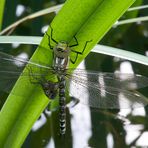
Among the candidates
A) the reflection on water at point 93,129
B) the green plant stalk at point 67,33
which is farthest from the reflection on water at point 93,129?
the green plant stalk at point 67,33

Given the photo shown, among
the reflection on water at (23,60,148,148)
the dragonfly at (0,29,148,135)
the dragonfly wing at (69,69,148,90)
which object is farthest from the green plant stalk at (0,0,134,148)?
the reflection on water at (23,60,148,148)

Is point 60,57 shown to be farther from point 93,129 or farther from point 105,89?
point 93,129

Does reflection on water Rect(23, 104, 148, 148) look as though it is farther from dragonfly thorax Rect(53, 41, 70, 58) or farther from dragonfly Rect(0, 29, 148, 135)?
dragonfly thorax Rect(53, 41, 70, 58)

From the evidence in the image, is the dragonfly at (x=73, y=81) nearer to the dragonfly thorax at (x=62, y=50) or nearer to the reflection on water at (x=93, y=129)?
the dragonfly thorax at (x=62, y=50)

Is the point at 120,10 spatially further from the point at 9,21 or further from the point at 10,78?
the point at 9,21

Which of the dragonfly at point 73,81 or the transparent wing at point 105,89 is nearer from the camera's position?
the dragonfly at point 73,81

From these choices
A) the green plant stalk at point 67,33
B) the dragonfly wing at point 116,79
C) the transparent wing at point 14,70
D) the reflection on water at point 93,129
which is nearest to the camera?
the green plant stalk at point 67,33

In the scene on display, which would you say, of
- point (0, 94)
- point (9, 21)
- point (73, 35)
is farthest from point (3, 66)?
point (9, 21)
